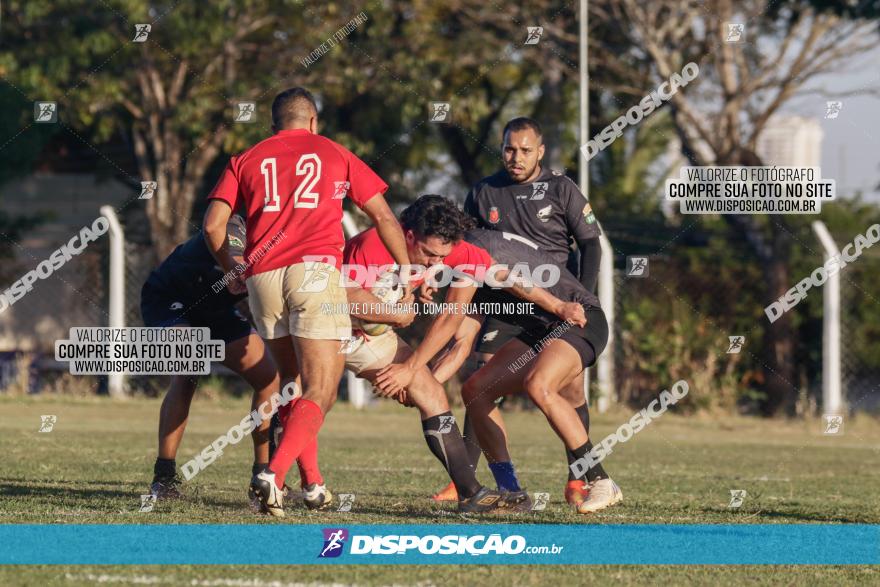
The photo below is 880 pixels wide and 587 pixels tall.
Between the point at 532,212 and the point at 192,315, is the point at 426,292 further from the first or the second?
the point at 192,315

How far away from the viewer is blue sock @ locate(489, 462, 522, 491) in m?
8.56

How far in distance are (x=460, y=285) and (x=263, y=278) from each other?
3.64 feet

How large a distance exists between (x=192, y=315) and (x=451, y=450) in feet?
6.51

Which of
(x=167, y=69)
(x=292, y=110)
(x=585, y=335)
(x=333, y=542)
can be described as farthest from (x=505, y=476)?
(x=167, y=69)

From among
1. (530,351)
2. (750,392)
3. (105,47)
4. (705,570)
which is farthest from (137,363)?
(705,570)

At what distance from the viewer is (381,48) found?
75.7ft

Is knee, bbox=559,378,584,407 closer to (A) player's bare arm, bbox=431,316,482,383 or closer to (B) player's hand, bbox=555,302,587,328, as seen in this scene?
(A) player's bare arm, bbox=431,316,482,383

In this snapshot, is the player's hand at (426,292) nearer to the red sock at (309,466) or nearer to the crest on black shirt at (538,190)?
the red sock at (309,466)

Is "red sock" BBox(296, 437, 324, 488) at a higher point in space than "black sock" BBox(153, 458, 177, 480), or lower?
higher

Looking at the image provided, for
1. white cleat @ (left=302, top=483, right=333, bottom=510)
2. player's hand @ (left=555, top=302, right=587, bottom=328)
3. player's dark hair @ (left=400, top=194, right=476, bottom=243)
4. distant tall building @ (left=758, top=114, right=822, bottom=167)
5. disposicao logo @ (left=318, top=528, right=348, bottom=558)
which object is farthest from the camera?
distant tall building @ (left=758, top=114, right=822, bottom=167)

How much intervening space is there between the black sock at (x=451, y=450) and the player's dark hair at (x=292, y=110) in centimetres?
176

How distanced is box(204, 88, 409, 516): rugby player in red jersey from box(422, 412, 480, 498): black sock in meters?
0.61

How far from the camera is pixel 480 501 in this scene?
305 inches

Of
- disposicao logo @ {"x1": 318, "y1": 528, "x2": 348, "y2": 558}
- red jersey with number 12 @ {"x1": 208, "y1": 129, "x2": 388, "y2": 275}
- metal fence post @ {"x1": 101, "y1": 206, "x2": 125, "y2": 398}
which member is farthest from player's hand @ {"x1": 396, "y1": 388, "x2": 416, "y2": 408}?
metal fence post @ {"x1": 101, "y1": 206, "x2": 125, "y2": 398}
